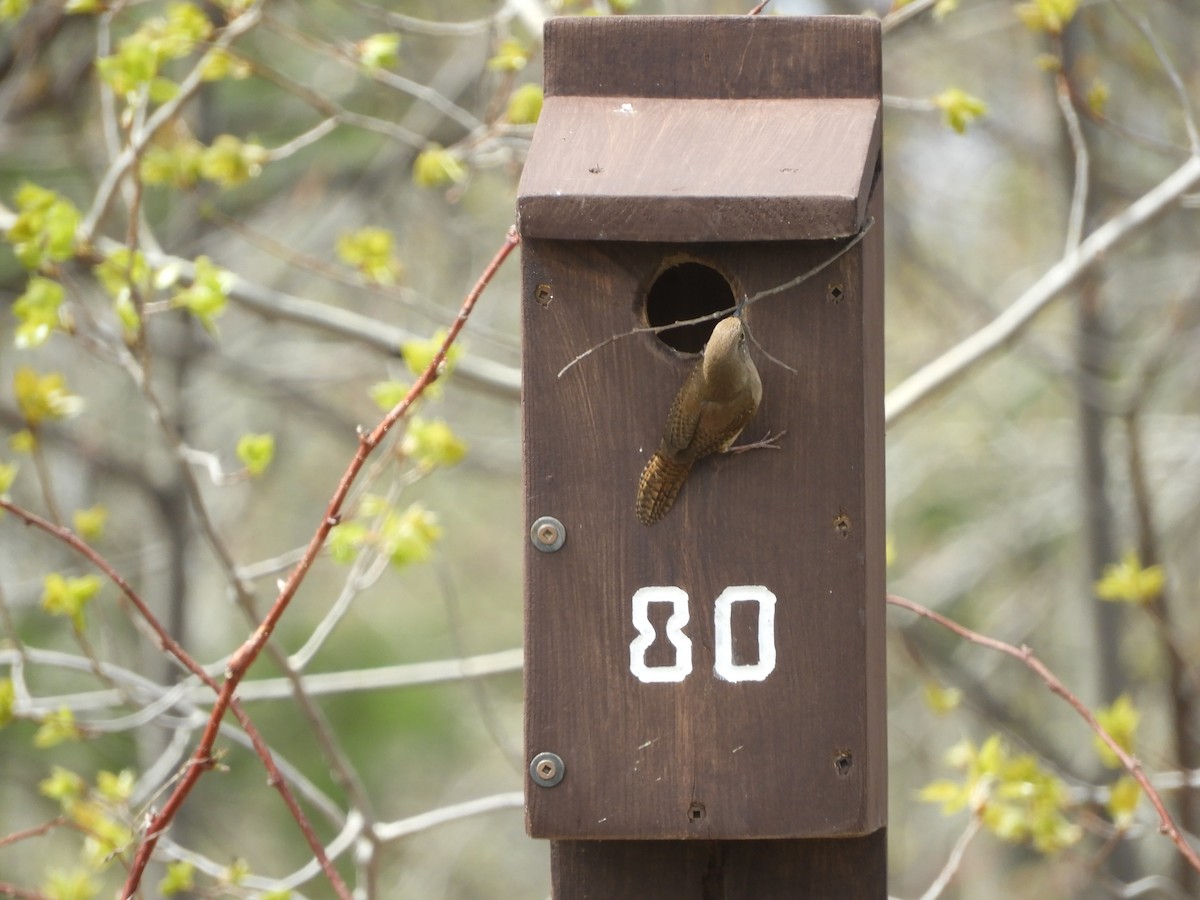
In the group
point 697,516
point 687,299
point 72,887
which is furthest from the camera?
point 72,887

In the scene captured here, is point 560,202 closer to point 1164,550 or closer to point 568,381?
point 568,381

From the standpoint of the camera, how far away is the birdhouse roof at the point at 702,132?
2.07 m

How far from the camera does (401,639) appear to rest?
34.7 ft

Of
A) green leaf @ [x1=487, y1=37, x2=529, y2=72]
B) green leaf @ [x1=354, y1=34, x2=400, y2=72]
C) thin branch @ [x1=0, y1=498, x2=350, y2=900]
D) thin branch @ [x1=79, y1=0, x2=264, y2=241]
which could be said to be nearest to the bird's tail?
thin branch @ [x1=0, y1=498, x2=350, y2=900]

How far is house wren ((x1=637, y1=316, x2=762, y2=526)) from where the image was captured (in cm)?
204

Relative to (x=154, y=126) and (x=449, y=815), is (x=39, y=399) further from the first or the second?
(x=449, y=815)

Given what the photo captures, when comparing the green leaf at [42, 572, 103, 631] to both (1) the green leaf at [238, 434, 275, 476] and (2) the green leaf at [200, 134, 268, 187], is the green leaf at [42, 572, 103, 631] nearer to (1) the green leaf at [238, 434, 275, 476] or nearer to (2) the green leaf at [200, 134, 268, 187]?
(1) the green leaf at [238, 434, 275, 476]

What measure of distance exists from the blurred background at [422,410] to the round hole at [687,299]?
60 centimetres

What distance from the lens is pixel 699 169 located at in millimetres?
2129

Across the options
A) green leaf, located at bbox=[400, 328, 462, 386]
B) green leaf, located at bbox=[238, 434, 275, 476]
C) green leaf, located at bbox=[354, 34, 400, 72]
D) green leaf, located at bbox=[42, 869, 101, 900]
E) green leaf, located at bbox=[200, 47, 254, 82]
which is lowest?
green leaf, located at bbox=[42, 869, 101, 900]

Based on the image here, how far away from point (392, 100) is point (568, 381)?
181 inches

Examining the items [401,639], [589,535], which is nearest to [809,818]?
[589,535]

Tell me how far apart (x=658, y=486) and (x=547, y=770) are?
0.42 meters

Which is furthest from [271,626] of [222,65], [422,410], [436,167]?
[422,410]
